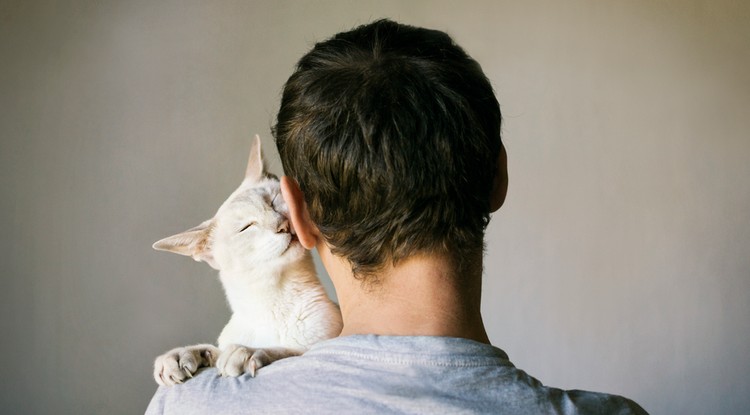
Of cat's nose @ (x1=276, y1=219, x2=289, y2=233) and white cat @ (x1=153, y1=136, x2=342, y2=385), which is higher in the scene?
cat's nose @ (x1=276, y1=219, x2=289, y2=233)

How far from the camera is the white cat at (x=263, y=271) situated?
1.19 metres

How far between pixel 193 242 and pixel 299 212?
1.85 ft

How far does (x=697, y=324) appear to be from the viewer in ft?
8.32

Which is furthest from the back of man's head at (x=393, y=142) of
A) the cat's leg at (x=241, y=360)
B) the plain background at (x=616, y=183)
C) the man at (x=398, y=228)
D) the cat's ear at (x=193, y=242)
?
the plain background at (x=616, y=183)

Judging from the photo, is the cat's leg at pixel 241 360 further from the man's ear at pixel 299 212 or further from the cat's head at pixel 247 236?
the cat's head at pixel 247 236

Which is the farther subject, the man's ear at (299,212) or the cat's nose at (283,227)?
the cat's nose at (283,227)

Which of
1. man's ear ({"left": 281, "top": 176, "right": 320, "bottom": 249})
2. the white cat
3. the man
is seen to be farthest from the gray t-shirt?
the white cat

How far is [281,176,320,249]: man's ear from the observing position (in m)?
0.79

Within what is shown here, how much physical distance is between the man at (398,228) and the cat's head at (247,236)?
1.60 ft

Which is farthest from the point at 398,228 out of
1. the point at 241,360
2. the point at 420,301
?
the point at 241,360

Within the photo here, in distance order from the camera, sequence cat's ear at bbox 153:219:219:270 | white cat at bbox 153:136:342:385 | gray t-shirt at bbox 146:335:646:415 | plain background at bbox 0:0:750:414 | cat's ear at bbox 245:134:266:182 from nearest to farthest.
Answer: gray t-shirt at bbox 146:335:646:415, white cat at bbox 153:136:342:385, cat's ear at bbox 153:219:219:270, cat's ear at bbox 245:134:266:182, plain background at bbox 0:0:750:414

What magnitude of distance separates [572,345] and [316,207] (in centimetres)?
195

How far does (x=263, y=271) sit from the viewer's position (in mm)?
1272

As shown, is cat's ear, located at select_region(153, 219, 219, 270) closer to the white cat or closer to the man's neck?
the white cat
